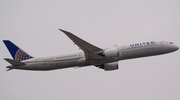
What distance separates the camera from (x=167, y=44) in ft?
155

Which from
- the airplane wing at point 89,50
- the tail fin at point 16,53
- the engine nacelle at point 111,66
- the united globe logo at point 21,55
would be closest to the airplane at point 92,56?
the airplane wing at point 89,50

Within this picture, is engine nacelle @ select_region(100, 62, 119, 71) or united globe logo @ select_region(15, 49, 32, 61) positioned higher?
united globe logo @ select_region(15, 49, 32, 61)

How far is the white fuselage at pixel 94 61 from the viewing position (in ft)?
151

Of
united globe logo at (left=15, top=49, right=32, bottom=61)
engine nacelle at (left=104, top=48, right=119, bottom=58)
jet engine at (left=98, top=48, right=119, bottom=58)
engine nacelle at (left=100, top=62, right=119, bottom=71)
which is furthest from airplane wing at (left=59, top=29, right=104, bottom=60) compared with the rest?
united globe logo at (left=15, top=49, right=32, bottom=61)

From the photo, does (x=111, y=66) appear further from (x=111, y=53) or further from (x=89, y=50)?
(x=89, y=50)

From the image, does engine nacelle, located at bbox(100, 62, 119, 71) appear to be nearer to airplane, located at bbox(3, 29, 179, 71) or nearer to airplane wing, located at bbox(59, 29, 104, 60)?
airplane, located at bbox(3, 29, 179, 71)

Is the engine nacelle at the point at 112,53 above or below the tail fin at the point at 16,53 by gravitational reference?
below

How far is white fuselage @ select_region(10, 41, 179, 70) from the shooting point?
45938mm

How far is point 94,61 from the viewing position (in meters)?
46.3

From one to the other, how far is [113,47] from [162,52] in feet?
27.3

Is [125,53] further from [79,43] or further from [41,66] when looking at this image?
[41,66]

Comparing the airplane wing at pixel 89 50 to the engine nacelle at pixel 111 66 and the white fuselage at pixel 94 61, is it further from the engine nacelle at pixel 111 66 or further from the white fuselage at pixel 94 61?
the engine nacelle at pixel 111 66

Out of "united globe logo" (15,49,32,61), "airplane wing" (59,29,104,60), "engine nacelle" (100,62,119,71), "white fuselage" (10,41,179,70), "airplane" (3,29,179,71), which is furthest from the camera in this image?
"engine nacelle" (100,62,119,71)

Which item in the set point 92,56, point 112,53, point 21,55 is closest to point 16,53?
point 21,55
